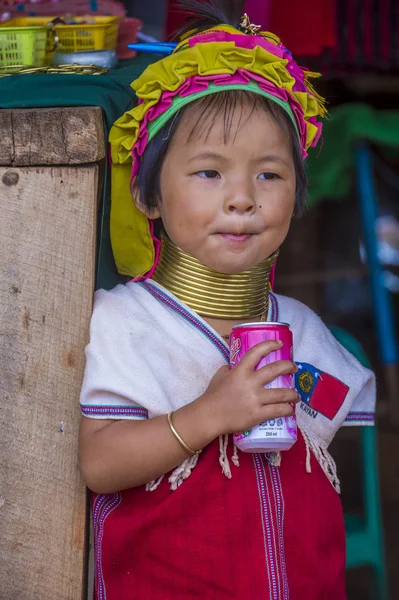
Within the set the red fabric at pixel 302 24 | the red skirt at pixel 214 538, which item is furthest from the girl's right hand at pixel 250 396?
the red fabric at pixel 302 24

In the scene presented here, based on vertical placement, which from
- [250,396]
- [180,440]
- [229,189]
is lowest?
[180,440]

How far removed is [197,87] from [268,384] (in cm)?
65

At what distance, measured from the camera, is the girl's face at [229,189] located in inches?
70.1

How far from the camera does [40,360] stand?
71.7 inches

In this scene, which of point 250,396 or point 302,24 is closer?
point 250,396

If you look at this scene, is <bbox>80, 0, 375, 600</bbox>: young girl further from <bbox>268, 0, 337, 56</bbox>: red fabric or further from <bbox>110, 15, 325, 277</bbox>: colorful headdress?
<bbox>268, 0, 337, 56</bbox>: red fabric

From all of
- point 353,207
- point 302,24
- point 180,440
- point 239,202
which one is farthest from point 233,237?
point 353,207

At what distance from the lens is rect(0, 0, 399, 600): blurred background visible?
2.87 m

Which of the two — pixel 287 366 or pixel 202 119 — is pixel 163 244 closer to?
pixel 202 119

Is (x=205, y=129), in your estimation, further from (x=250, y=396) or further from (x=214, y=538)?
(x=214, y=538)

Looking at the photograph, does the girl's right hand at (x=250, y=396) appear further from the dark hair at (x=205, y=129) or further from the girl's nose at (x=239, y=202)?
the dark hair at (x=205, y=129)

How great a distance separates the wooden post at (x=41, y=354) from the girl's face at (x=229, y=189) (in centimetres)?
18

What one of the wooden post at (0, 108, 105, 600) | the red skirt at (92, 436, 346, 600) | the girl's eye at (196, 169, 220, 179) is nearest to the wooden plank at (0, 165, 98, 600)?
the wooden post at (0, 108, 105, 600)


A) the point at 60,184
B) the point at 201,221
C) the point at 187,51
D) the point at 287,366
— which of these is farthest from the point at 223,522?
the point at 187,51
